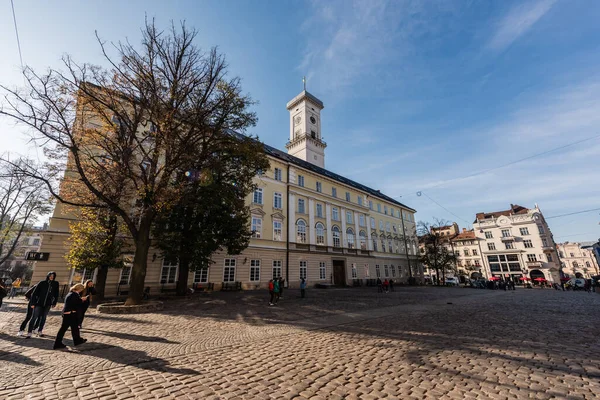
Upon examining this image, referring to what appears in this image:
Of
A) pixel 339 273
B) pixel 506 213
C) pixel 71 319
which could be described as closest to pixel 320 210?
pixel 339 273

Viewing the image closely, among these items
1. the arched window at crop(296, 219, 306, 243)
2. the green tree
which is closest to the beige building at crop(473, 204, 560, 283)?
the arched window at crop(296, 219, 306, 243)

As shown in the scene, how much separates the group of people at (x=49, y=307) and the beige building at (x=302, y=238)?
38.4ft

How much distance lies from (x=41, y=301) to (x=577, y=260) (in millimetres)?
147197

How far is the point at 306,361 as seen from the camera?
17.9 ft

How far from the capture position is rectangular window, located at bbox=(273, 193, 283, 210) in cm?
2964

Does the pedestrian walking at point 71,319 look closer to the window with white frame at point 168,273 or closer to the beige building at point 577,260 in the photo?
the window with white frame at point 168,273

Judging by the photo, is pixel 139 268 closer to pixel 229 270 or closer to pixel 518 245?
pixel 229 270

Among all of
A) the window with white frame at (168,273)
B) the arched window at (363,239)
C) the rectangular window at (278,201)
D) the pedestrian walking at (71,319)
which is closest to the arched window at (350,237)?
the arched window at (363,239)

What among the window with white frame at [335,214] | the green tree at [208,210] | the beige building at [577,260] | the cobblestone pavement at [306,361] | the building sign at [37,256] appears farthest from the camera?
the beige building at [577,260]

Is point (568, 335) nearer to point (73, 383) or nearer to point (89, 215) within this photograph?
point (73, 383)

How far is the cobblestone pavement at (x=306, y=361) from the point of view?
4.06 meters

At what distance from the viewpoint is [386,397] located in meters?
3.89

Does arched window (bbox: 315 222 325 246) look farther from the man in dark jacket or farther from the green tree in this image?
the man in dark jacket

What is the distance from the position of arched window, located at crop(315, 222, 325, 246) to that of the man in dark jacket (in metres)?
27.2
